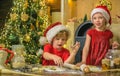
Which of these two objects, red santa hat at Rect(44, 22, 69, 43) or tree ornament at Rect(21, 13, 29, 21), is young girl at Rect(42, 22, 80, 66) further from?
tree ornament at Rect(21, 13, 29, 21)

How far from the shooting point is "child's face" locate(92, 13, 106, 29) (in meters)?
1.96

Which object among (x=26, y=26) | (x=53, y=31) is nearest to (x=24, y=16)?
(x=26, y=26)

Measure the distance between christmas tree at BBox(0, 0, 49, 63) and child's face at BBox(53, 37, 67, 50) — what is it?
1.33 meters

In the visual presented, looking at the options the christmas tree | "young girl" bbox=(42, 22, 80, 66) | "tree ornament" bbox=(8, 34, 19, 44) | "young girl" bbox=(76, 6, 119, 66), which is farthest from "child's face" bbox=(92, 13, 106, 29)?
"tree ornament" bbox=(8, 34, 19, 44)

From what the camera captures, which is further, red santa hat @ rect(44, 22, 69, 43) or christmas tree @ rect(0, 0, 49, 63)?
christmas tree @ rect(0, 0, 49, 63)

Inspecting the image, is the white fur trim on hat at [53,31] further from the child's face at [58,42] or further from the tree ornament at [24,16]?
the tree ornament at [24,16]

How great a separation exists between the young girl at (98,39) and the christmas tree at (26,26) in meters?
1.37

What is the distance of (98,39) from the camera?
1989mm

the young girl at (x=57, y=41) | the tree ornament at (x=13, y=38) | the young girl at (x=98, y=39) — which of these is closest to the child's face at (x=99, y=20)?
the young girl at (x=98, y=39)

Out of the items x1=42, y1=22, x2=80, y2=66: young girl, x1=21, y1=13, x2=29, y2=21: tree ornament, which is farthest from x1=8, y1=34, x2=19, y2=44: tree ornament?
x1=42, y1=22, x2=80, y2=66: young girl

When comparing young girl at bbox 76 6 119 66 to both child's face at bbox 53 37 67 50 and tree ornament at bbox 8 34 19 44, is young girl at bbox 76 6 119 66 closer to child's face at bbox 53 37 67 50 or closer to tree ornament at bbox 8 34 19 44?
child's face at bbox 53 37 67 50

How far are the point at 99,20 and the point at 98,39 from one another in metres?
0.12

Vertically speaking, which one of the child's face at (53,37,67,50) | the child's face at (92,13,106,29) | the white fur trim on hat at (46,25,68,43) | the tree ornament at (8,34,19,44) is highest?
the child's face at (92,13,106,29)

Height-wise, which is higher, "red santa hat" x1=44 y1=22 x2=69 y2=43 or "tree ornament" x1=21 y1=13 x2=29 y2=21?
"tree ornament" x1=21 y1=13 x2=29 y2=21
